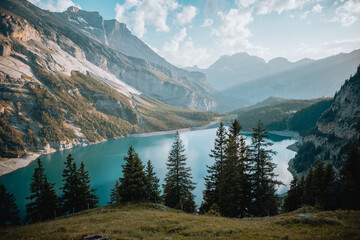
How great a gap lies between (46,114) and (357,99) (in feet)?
734

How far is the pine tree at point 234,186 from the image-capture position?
25.9 metres

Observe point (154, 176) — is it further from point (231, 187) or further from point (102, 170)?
point (231, 187)

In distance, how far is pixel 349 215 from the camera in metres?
14.8

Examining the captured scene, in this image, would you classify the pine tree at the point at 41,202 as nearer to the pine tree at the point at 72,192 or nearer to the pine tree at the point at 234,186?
the pine tree at the point at 72,192

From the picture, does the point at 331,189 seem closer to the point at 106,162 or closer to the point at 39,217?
the point at 39,217

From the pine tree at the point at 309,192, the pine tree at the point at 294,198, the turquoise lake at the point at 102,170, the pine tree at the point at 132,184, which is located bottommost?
the turquoise lake at the point at 102,170

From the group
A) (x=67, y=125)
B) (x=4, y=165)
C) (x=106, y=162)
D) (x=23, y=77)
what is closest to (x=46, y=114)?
(x=67, y=125)

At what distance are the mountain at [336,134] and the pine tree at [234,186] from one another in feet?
237

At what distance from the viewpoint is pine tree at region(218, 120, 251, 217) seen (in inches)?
1019

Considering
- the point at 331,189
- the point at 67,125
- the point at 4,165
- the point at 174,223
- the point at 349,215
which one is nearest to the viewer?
the point at 349,215

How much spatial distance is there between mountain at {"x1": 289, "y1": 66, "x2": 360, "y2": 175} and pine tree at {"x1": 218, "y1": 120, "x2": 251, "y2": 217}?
237 feet

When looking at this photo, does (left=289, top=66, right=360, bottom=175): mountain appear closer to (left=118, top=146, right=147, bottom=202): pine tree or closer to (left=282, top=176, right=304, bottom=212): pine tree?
(left=282, top=176, right=304, bottom=212): pine tree

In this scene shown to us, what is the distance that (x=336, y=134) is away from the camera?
98.8 metres

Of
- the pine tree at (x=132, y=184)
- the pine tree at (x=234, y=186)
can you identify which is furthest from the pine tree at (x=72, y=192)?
the pine tree at (x=234, y=186)
